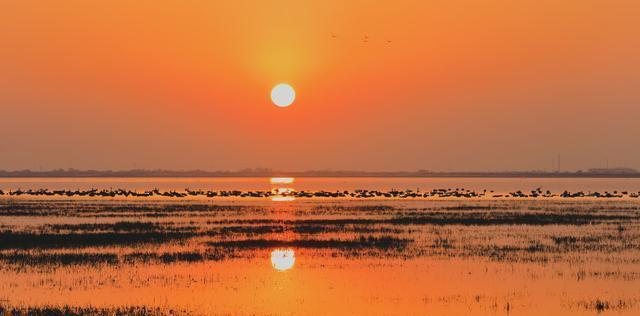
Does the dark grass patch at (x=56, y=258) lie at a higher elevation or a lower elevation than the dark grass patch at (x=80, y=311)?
higher

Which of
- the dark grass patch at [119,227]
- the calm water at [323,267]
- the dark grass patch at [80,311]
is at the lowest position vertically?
the dark grass patch at [80,311]

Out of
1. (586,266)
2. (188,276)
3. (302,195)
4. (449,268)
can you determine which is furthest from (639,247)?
(302,195)

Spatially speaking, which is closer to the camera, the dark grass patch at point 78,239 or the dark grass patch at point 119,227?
the dark grass patch at point 78,239

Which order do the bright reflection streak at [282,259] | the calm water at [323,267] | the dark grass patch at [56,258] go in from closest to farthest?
1. the calm water at [323,267]
2. the bright reflection streak at [282,259]
3. the dark grass patch at [56,258]

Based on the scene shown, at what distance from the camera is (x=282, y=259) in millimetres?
31344

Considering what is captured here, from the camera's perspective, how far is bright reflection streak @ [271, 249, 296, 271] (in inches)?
1154

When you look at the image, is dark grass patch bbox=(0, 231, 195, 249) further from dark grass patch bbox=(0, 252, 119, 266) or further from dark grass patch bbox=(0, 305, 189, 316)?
dark grass patch bbox=(0, 305, 189, 316)

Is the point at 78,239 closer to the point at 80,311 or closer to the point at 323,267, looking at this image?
the point at 323,267

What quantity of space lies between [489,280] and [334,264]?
5764 millimetres

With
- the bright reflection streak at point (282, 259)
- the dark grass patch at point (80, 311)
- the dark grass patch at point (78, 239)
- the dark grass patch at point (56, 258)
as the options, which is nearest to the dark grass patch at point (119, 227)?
the dark grass patch at point (78, 239)

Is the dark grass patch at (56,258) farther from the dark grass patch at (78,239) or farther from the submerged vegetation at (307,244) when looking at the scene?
the dark grass patch at (78,239)

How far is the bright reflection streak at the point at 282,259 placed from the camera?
1154 inches

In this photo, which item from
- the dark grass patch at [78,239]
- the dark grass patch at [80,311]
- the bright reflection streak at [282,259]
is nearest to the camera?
the dark grass patch at [80,311]

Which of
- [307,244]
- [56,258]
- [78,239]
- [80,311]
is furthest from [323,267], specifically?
[78,239]
